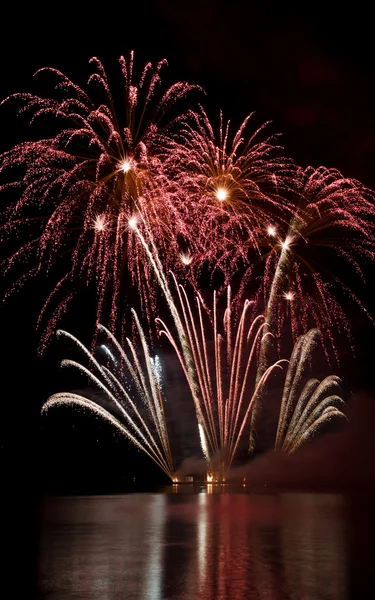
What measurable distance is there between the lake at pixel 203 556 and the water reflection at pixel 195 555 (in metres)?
0.02

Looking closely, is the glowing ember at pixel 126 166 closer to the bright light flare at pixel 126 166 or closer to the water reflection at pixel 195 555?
the bright light flare at pixel 126 166

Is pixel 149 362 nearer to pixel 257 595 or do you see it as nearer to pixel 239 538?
pixel 239 538

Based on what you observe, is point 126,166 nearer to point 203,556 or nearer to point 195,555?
point 195,555

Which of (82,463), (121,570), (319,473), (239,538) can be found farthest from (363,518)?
(82,463)

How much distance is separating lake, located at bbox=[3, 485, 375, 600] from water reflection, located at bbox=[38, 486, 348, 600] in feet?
0.08

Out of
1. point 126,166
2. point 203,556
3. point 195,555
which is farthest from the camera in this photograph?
point 126,166

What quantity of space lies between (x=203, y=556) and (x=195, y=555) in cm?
32

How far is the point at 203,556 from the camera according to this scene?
1986cm

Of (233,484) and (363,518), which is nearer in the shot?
(363,518)

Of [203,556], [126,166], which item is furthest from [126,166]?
[203,556]

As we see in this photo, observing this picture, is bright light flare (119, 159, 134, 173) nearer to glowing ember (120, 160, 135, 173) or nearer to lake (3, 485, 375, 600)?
glowing ember (120, 160, 135, 173)

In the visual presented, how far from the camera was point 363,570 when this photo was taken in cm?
1739

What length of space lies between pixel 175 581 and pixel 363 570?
418 cm

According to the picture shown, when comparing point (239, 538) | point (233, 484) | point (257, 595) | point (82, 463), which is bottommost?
point (257, 595)
